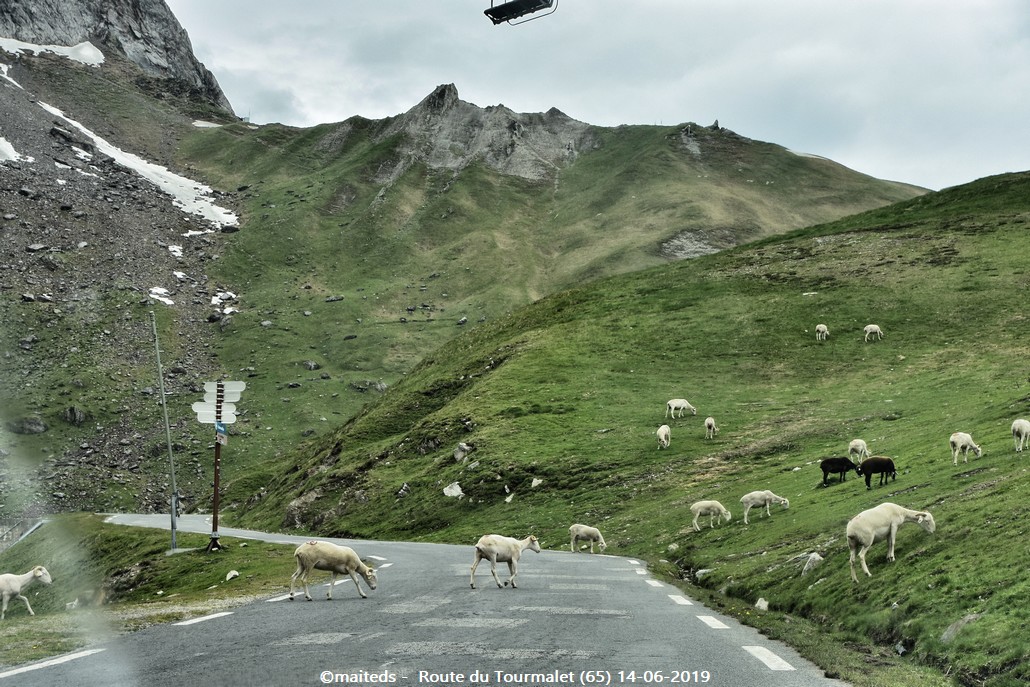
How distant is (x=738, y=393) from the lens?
71688 millimetres

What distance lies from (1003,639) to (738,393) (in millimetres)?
60875

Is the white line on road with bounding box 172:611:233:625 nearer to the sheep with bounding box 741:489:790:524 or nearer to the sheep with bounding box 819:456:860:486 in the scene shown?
the sheep with bounding box 741:489:790:524

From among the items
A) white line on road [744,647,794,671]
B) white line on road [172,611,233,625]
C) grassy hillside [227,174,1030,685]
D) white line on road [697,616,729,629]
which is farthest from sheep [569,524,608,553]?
white line on road [744,647,794,671]

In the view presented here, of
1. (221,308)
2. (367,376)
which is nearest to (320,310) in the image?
(221,308)

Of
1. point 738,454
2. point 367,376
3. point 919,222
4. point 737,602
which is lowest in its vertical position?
point 737,602

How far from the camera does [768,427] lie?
60844mm

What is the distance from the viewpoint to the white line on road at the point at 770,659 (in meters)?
12.1

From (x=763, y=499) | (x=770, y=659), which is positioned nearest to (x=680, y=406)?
(x=763, y=499)

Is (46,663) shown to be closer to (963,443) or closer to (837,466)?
(963,443)

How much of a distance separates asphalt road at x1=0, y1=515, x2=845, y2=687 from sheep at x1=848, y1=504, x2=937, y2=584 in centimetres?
357

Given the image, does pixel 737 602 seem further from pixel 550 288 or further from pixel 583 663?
pixel 550 288

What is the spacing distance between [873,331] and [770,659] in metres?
73.8

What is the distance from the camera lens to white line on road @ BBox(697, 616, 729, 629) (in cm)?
1619

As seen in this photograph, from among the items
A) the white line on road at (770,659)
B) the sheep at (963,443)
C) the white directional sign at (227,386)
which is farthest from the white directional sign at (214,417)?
the sheep at (963,443)
